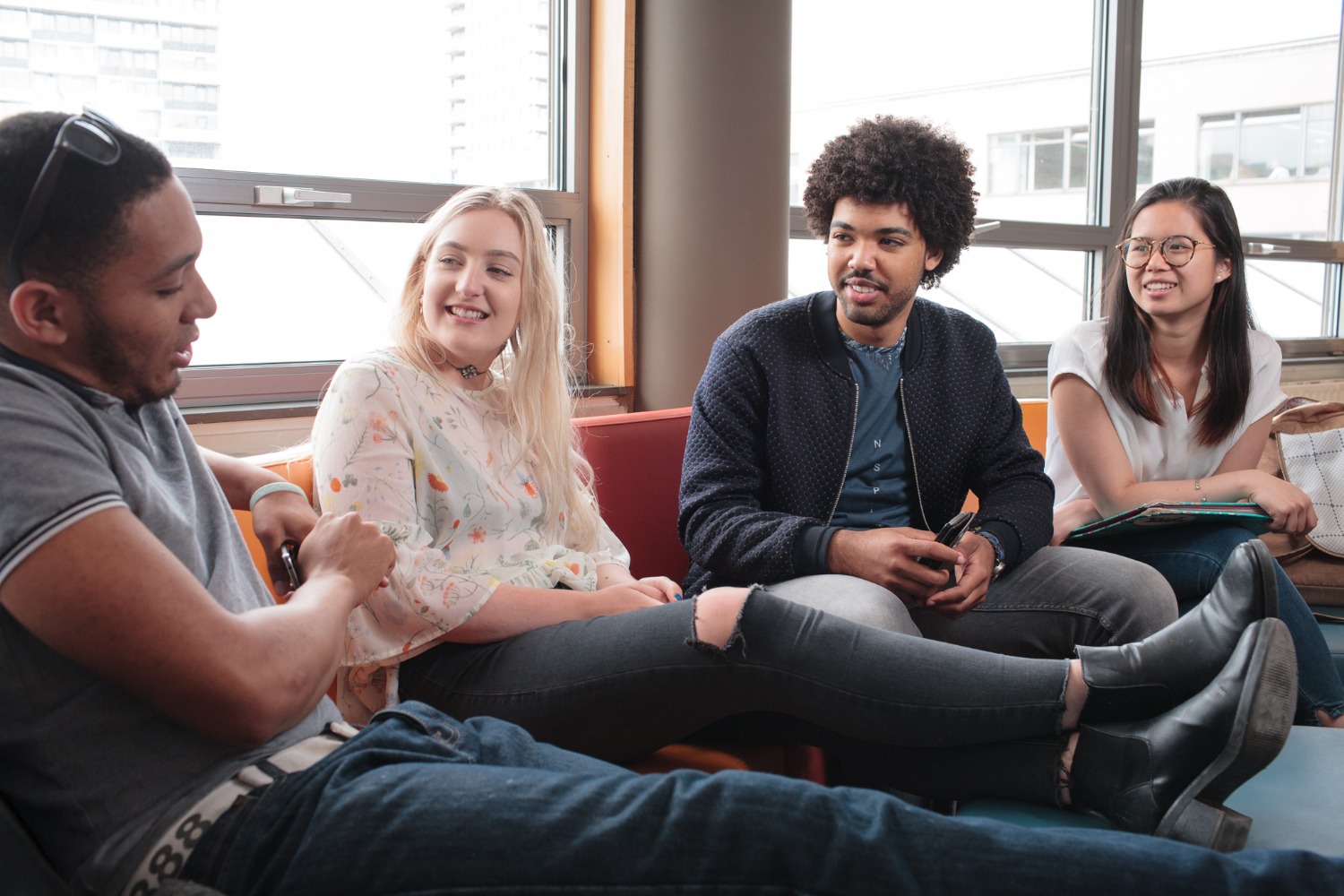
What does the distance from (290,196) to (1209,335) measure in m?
2.24

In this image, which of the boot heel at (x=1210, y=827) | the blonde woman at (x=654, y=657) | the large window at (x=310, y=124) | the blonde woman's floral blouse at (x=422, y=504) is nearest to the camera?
the boot heel at (x=1210, y=827)

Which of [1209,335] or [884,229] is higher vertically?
[884,229]

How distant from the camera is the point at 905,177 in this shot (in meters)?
2.07

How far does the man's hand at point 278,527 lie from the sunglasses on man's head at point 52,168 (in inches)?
17.1

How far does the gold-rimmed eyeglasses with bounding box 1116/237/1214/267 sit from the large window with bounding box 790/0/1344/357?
122 centimetres

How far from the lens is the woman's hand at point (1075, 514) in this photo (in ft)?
7.52

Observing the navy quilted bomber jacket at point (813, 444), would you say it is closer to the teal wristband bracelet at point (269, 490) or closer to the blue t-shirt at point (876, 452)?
the blue t-shirt at point (876, 452)

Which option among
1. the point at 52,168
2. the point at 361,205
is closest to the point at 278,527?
the point at 52,168

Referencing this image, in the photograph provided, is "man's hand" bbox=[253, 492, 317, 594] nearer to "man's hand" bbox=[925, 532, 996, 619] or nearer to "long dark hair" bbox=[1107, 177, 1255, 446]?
"man's hand" bbox=[925, 532, 996, 619]

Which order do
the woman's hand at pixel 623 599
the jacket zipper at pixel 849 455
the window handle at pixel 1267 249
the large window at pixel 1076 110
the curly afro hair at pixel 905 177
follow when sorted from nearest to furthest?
the woman's hand at pixel 623 599, the jacket zipper at pixel 849 455, the curly afro hair at pixel 905 177, the large window at pixel 1076 110, the window handle at pixel 1267 249

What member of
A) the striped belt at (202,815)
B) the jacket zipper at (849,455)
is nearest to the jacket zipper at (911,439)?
the jacket zipper at (849,455)

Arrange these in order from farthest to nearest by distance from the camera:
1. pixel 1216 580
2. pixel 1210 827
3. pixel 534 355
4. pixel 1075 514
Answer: pixel 1075 514
pixel 1216 580
pixel 534 355
pixel 1210 827

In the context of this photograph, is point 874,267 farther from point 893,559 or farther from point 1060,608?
point 1060,608

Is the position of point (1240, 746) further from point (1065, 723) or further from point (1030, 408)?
point (1030, 408)
